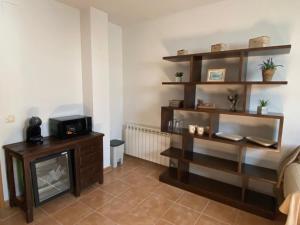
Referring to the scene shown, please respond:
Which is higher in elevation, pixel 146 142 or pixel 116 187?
pixel 146 142

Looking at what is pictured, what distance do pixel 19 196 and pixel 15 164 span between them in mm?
385

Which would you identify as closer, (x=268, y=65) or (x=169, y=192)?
(x=268, y=65)

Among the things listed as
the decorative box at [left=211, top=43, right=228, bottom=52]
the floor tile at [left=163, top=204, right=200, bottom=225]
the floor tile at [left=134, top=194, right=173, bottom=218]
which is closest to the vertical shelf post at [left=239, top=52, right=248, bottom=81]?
the decorative box at [left=211, top=43, right=228, bottom=52]

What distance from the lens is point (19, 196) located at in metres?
2.23

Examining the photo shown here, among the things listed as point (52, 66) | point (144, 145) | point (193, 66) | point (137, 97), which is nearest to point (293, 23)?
→ point (193, 66)

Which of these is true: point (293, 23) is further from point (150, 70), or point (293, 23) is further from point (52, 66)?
point (52, 66)

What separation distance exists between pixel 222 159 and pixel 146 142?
1.29m

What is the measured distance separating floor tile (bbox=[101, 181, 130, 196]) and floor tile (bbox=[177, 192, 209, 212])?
2.60 ft

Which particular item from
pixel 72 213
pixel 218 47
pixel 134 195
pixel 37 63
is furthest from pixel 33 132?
pixel 218 47

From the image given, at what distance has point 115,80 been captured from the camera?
3.50m

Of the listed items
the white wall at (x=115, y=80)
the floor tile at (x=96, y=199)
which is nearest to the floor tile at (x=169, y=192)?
the floor tile at (x=96, y=199)

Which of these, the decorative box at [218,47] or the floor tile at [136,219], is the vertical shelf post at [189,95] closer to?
the decorative box at [218,47]

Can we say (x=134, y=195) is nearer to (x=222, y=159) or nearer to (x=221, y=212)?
(x=221, y=212)

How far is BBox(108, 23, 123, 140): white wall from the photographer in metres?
3.39
